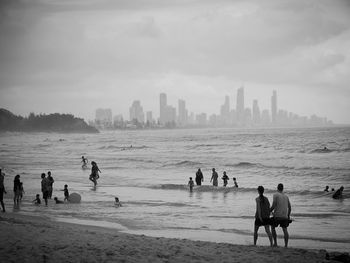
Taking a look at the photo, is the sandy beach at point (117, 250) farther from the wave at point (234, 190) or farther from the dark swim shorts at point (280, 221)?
the wave at point (234, 190)

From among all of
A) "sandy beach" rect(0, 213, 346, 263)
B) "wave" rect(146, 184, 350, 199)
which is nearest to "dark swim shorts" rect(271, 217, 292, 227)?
"sandy beach" rect(0, 213, 346, 263)

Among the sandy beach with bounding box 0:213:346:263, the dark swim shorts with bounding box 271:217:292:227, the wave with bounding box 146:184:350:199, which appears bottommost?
the wave with bounding box 146:184:350:199

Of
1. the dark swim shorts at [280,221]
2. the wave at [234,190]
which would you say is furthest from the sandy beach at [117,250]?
the wave at [234,190]

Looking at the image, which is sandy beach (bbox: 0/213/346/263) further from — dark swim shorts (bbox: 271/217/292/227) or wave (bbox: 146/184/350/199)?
wave (bbox: 146/184/350/199)

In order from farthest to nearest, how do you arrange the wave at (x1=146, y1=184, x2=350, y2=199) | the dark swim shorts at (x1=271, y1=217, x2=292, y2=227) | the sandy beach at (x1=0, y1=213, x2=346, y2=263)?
the wave at (x1=146, y1=184, x2=350, y2=199) → the dark swim shorts at (x1=271, y1=217, x2=292, y2=227) → the sandy beach at (x1=0, y1=213, x2=346, y2=263)

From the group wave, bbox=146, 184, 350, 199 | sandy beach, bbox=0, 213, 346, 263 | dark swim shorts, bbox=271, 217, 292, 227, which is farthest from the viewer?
wave, bbox=146, 184, 350, 199

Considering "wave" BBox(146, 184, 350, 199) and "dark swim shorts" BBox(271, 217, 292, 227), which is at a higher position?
"dark swim shorts" BBox(271, 217, 292, 227)

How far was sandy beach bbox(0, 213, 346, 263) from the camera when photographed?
868 cm

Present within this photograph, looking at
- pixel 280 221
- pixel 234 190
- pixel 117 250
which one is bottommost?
pixel 234 190

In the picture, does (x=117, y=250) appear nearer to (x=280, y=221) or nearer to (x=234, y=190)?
(x=280, y=221)

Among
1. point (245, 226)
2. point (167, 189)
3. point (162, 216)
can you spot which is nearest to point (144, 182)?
point (167, 189)

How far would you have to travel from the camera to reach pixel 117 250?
31.2ft

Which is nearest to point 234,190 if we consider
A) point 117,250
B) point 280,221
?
point 280,221

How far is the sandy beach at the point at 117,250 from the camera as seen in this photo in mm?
8675
